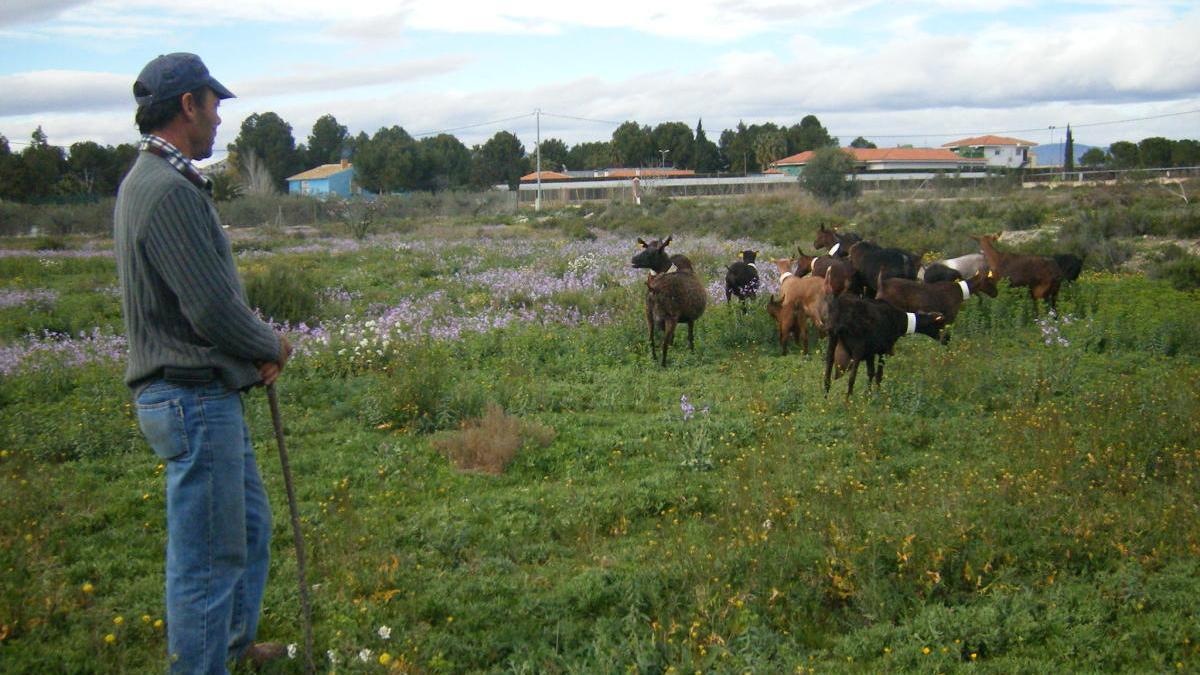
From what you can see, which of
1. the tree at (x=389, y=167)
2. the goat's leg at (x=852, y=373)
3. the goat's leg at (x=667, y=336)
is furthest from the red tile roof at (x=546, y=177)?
the goat's leg at (x=852, y=373)

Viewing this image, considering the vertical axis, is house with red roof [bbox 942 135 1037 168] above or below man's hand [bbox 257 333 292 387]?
above

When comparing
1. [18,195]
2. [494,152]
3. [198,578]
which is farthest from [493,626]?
[494,152]

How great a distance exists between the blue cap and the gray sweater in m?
0.23

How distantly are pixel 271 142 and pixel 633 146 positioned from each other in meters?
36.0

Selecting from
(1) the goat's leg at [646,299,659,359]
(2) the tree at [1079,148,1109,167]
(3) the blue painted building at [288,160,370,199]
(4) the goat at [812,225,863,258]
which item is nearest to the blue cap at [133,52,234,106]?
(1) the goat's leg at [646,299,659,359]

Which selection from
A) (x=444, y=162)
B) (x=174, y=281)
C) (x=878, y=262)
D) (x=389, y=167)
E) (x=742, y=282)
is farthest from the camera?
(x=444, y=162)

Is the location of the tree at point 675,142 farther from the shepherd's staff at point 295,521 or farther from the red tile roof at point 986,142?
the shepherd's staff at point 295,521

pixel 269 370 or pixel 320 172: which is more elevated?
pixel 320 172

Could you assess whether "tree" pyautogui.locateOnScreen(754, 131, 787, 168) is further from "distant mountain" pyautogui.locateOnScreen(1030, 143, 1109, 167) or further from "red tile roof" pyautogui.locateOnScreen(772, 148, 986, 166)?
"distant mountain" pyautogui.locateOnScreen(1030, 143, 1109, 167)

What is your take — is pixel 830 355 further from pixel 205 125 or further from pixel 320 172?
pixel 320 172

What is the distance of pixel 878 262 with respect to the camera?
13188 millimetres

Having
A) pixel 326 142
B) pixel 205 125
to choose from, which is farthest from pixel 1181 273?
pixel 326 142

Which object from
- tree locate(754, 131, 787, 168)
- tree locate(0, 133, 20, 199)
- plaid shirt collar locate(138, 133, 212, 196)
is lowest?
plaid shirt collar locate(138, 133, 212, 196)

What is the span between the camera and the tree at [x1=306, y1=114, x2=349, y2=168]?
102062mm
